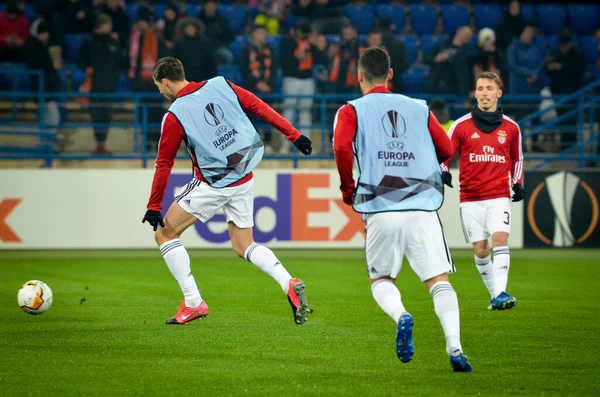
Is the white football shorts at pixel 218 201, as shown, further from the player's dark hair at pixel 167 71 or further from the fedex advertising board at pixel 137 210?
the fedex advertising board at pixel 137 210

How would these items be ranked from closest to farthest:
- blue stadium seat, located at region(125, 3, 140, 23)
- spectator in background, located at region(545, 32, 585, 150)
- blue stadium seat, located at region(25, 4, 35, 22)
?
1. spectator in background, located at region(545, 32, 585, 150)
2. blue stadium seat, located at region(25, 4, 35, 22)
3. blue stadium seat, located at region(125, 3, 140, 23)

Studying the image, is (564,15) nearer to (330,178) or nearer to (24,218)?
(330,178)

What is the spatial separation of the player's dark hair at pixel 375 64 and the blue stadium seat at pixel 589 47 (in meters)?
16.1

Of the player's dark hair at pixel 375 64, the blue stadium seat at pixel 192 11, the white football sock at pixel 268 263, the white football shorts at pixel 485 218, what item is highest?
the blue stadium seat at pixel 192 11

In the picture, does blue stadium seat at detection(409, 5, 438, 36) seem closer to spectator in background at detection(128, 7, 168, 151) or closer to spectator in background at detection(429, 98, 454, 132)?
spectator in background at detection(128, 7, 168, 151)

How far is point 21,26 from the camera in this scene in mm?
18906

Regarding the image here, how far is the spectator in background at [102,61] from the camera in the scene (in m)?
17.7

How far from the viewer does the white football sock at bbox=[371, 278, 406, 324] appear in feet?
20.4

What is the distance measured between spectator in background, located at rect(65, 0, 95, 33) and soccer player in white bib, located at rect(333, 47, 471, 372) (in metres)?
14.0

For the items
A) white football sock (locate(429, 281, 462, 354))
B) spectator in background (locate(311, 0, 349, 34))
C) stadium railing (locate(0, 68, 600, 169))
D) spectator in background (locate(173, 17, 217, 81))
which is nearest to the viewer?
white football sock (locate(429, 281, 462, 354))

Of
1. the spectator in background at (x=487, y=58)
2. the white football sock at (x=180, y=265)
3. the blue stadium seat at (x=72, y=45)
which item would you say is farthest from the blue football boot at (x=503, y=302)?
the blue stadium seat at (x=72, y=45)

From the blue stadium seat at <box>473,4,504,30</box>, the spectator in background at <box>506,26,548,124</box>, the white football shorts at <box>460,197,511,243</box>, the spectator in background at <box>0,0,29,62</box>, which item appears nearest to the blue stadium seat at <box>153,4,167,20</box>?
the spectator in background at <box>0,0,29,62</box>

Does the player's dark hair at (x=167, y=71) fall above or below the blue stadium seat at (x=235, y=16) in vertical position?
below

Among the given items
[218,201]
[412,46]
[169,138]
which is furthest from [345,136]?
[412,46]
